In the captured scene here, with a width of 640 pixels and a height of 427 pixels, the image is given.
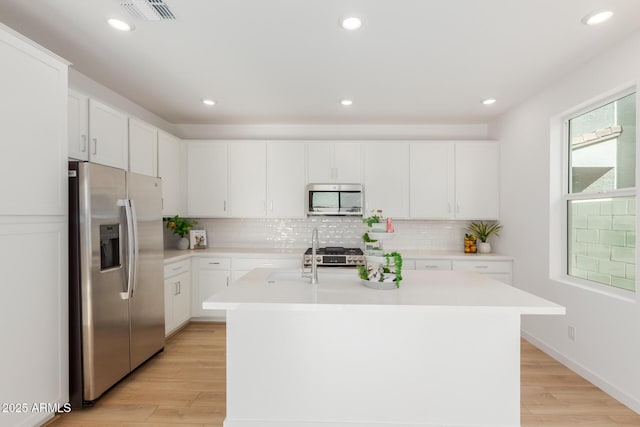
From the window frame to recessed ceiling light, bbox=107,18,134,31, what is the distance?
3.49 meters

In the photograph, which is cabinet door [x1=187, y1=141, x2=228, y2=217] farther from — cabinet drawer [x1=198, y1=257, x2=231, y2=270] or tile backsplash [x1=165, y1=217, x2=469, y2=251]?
cabinet drawer [x1=198, y1=257, x2=231, y2=270]

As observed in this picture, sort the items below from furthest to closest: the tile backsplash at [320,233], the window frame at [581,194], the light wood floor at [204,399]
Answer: the tile backsplash at [320,233] < the window frame at [581,194] < the light wood floor at [204,399]

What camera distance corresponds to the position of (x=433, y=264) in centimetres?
434

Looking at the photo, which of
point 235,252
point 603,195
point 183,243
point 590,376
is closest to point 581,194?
point 603,195

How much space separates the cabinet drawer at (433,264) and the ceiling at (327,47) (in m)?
1.80

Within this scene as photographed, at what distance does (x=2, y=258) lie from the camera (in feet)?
6.44

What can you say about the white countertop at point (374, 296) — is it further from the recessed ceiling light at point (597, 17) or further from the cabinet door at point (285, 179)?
the cabinet door at point (285, 179)

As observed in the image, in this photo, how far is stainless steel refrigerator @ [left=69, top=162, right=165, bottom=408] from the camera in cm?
243

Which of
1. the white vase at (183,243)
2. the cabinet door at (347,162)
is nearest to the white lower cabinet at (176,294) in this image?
the white vase at (183,243)

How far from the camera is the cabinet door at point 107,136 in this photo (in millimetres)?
2949

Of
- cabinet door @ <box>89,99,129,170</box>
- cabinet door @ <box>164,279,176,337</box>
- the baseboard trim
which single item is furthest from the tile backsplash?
cabinet door @ <box>89,99,129,170</box>

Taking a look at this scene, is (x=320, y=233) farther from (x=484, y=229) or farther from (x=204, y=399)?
(x=204, y=399)

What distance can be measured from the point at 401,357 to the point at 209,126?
164 inches

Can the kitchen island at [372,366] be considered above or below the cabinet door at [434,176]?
below
